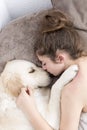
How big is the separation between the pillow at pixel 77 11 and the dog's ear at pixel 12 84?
349 millimetres

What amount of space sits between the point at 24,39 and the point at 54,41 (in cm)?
16

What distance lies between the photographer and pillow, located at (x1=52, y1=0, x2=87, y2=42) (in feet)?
4.63

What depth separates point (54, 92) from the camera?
4.42 feet

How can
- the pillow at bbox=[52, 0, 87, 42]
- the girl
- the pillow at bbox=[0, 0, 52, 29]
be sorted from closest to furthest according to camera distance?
the girl → the pillow at bbox=[52, 0, 87, 42] → the pillow at bbox=[0, 0, 52, 29]

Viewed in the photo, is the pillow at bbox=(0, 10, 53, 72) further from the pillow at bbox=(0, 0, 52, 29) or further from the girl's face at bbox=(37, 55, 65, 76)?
the pillow at bbox=(0, 0, 52, 29)

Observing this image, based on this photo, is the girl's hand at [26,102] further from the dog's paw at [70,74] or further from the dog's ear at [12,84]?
the dog's paw at [70,74]

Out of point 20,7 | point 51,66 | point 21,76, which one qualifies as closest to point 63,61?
point 51,66

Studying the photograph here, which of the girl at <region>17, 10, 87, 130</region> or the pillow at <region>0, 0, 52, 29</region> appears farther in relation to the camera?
the pillow at <region>0, 0, 52, 29</region>

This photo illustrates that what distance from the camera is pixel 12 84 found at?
136 cm

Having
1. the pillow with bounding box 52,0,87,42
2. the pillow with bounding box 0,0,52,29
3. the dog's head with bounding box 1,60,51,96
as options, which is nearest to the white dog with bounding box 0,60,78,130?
the dog's head with bounding box 1,60,51,96

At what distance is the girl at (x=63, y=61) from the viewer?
1.28 meters

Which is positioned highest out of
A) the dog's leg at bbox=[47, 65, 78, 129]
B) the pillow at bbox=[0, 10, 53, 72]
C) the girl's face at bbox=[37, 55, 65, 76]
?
the pillow at bbox=[0, 10, 53, 72]

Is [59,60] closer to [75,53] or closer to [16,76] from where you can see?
[75,53]

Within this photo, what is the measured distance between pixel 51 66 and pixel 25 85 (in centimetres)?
14
